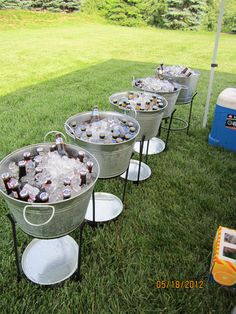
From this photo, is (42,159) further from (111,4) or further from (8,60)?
(111,4)

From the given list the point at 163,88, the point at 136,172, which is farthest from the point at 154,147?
the point at 163,88

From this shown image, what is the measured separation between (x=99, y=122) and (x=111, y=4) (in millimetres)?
19153

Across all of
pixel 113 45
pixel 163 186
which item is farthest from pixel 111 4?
pixel 163 186

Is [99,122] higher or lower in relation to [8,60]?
higher

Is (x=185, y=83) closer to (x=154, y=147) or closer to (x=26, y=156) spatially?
(x=154, y=147)

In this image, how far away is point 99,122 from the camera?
190cm

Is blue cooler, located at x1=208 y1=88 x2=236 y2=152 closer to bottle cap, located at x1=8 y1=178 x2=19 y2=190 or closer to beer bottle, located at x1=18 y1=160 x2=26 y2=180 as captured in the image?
beer bottle, located at x1=18 y1=160 x2=26 y2=180

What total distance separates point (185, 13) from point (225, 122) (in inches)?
659

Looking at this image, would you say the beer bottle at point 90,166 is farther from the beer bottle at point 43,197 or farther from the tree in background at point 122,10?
the tree in background at point 122,10

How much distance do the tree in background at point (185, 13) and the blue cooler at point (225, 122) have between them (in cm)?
1652

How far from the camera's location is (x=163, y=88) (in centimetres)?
262

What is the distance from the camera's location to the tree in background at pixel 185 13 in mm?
16953

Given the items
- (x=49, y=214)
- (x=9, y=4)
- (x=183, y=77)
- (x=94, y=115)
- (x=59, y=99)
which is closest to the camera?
(x=49, y=214)

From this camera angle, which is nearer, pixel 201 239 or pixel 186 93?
pixel 201 239
